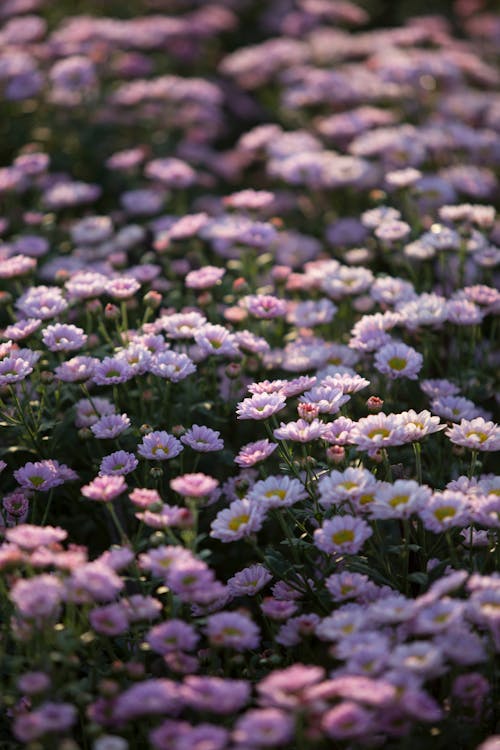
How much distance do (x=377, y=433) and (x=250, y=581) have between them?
21.0 inches

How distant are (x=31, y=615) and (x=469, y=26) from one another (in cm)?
618

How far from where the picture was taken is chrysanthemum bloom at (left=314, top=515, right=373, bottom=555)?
7.67ft

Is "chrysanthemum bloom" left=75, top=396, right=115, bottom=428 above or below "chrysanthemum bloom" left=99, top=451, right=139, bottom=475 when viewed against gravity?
below

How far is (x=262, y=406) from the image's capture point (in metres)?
2.72

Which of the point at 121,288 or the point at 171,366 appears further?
the point at 121,288

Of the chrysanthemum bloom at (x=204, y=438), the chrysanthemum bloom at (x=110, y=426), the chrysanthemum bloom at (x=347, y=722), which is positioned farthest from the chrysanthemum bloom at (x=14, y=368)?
the chrysanthemum bloom at (x=347, y=722)

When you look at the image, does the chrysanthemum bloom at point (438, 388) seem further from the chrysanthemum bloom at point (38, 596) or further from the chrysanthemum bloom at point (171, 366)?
the chrysanthemum bloom at point (38, 596)

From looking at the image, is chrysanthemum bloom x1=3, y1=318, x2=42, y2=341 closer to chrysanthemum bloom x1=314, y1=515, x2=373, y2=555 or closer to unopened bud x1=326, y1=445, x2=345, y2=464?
unopened bud x1=326, y1=445, x2=345, y2=464

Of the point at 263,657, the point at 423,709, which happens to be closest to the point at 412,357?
the point at 263,657

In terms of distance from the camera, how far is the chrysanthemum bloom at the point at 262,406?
2672 millimetres

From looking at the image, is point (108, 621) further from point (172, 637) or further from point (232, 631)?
point (232, 631)

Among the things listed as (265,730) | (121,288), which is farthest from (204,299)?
(265,730)


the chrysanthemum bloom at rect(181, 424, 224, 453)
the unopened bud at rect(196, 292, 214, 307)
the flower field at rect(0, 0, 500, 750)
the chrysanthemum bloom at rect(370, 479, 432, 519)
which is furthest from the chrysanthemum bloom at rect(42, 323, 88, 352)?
the chrysanthemum bloom at rect(370, 479, 432, 519)

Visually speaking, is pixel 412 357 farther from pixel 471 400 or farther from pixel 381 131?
pixel 381 131
